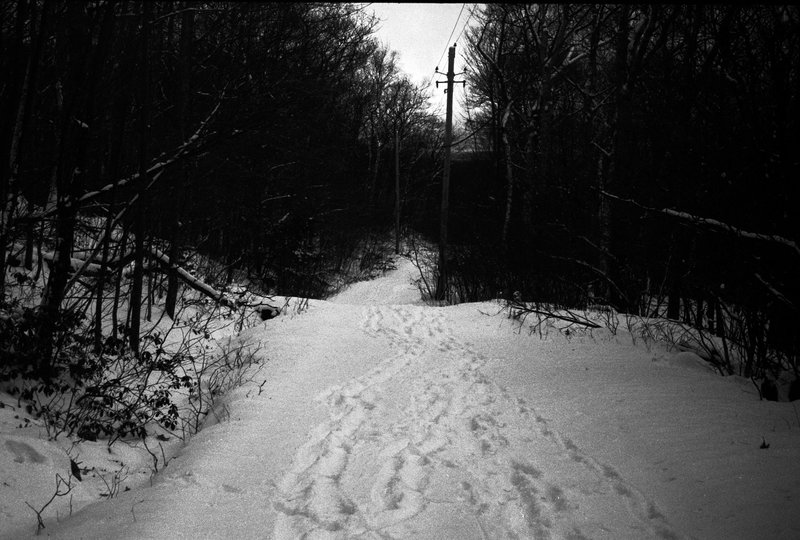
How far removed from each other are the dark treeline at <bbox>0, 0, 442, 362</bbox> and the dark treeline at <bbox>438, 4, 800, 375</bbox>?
461cm

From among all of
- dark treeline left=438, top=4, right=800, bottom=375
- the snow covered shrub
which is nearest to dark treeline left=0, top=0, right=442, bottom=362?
the snow covered shrub

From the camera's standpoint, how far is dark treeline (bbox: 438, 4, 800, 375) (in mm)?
4746

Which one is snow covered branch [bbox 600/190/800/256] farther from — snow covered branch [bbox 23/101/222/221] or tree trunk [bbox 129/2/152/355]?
tree trunk [bbox 129/2/152/355]

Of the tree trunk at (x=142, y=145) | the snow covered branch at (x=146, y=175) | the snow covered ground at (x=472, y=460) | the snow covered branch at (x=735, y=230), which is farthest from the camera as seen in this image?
the tree trunk at (x=142, y=145)

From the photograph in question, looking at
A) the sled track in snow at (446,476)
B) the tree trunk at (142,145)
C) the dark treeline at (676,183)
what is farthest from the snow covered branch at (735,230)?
the tree trunk at (142,145)

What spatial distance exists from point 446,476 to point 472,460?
0.35 meters

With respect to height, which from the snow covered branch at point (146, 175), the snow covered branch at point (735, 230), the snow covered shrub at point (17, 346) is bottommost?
the snow covered shrub at point (17, 346)

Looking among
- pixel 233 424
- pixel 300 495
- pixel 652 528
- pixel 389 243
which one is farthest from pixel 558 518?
pixel 389 243

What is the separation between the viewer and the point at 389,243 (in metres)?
32.3

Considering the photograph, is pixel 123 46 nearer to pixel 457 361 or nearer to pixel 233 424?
pixel 233 424

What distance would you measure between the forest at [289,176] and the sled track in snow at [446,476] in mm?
2666

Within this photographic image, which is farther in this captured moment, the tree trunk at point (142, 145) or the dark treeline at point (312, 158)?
the tree trunk at point (142, 145)

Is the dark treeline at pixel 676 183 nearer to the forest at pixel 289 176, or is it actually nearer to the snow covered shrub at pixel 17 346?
the forest at pixel 289 176

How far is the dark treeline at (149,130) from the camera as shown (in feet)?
16.5
